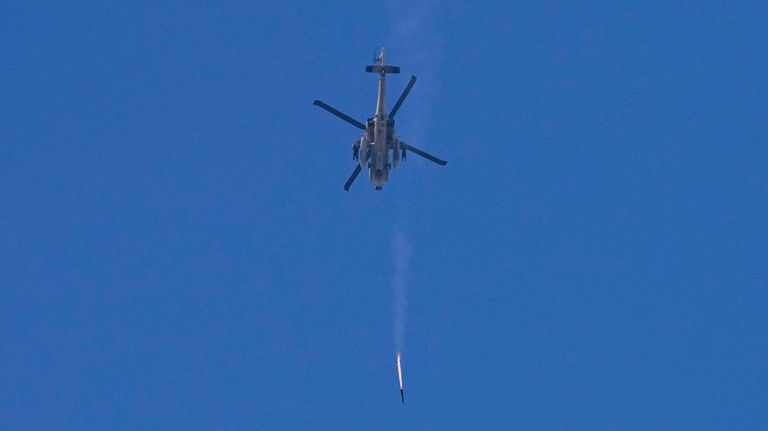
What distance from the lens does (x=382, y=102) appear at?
16912 cm

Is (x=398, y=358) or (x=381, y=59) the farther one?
(x=381, y=59)

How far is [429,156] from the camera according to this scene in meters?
173

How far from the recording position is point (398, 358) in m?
155

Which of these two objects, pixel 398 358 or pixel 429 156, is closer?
pixel 398 358

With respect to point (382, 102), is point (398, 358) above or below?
below

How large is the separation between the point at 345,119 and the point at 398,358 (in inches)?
871

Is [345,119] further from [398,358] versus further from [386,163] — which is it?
[398,358]

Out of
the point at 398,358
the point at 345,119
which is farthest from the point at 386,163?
the point at 398,358

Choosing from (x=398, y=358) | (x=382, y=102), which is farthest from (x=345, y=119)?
(x=398, y=358)

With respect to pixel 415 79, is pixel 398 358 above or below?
below

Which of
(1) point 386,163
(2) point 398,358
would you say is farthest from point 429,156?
(2) point 398,358

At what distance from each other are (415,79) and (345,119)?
650 cm

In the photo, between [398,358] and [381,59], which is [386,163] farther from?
[398,358]

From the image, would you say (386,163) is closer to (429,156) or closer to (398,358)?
(429,156)
